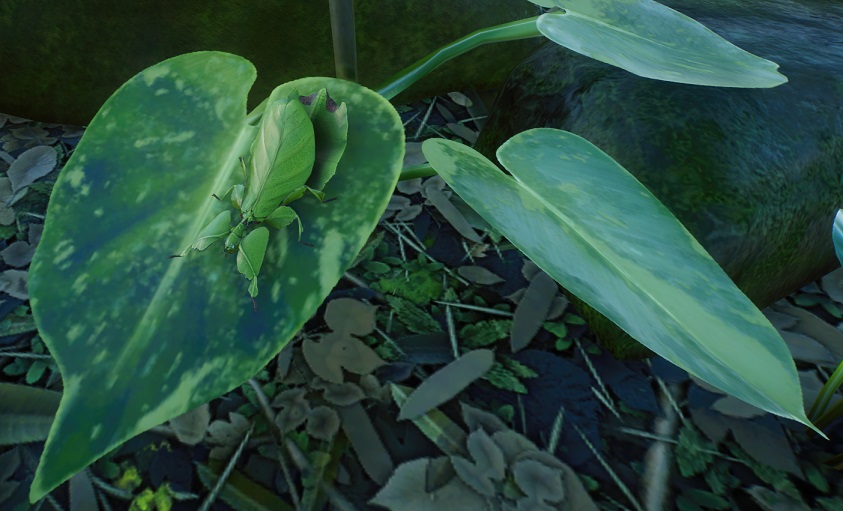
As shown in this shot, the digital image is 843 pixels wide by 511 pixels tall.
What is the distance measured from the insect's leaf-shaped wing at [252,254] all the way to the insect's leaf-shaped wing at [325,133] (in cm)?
7

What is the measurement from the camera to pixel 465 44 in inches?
28.5

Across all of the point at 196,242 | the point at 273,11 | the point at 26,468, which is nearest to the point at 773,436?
the point at 196,242

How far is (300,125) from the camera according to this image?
475 mm

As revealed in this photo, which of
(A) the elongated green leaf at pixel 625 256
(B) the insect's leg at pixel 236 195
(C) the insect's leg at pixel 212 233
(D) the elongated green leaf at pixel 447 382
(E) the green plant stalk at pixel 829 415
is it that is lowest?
(D) the elongated green leaf at pixel 447 382

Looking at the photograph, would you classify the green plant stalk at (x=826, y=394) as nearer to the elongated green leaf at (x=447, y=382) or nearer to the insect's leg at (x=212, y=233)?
the elongated green leaf at (x=447, y=382)

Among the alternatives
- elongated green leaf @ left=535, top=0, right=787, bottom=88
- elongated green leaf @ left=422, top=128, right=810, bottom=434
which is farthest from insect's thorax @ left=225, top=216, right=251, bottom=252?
elongated green leaf @ left=535, top=0, right=787, bottom=88

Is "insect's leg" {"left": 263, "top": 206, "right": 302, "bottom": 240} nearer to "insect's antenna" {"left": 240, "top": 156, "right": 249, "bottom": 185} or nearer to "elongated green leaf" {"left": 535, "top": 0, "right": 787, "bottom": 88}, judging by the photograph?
"insect's antenna" {"left": 240, "top": 156, "right": 249, "bottom": 185}

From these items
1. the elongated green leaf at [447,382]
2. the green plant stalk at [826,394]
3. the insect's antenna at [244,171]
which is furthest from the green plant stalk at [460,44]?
the green plant stalk at [826,394]

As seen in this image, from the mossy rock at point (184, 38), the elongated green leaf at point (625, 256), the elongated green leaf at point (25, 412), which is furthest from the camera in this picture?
the mossy rock at point (184, 38)

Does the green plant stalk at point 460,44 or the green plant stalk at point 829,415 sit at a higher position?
→ the green plant stalk at point 460,44

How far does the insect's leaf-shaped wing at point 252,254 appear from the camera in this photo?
44 centimetres

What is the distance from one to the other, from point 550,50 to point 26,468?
86 centimetres

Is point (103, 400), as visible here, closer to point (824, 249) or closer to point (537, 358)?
point (537, 358)

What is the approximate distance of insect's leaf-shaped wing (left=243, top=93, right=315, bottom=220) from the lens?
0.46m
